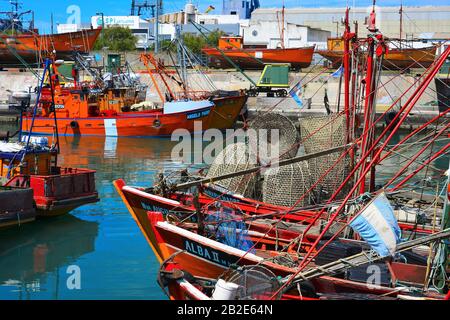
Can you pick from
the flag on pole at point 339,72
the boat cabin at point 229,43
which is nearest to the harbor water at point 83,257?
the flag on pole at point 339,72

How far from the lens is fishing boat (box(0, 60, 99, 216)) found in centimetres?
Result: 1512

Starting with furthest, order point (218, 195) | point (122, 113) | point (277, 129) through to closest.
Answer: point (122, 113) < point (277, 129) < point (218, 195)

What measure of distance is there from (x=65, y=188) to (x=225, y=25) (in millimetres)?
65192

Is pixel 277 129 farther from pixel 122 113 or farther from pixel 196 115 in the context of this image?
pixel 122 113

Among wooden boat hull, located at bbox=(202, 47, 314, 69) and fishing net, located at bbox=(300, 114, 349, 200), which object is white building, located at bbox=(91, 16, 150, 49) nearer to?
wooden boat hull, located at bbox=(202, 47, 314, 69)

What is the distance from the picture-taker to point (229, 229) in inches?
444

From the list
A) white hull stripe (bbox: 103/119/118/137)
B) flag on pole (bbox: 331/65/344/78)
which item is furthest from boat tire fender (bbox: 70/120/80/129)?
flag on pole (bbox: 331/65/344/78)

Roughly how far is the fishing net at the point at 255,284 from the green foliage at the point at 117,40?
59557 mm

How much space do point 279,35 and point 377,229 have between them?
5529 centimetres

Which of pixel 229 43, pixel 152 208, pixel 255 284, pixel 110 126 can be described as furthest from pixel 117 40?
pixel 255 284

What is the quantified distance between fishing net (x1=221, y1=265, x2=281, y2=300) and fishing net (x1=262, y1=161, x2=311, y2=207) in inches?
270

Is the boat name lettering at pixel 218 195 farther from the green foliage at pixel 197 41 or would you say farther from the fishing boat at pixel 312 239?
the green foliage at pixel 197 41

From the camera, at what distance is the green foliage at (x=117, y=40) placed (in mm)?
67500
